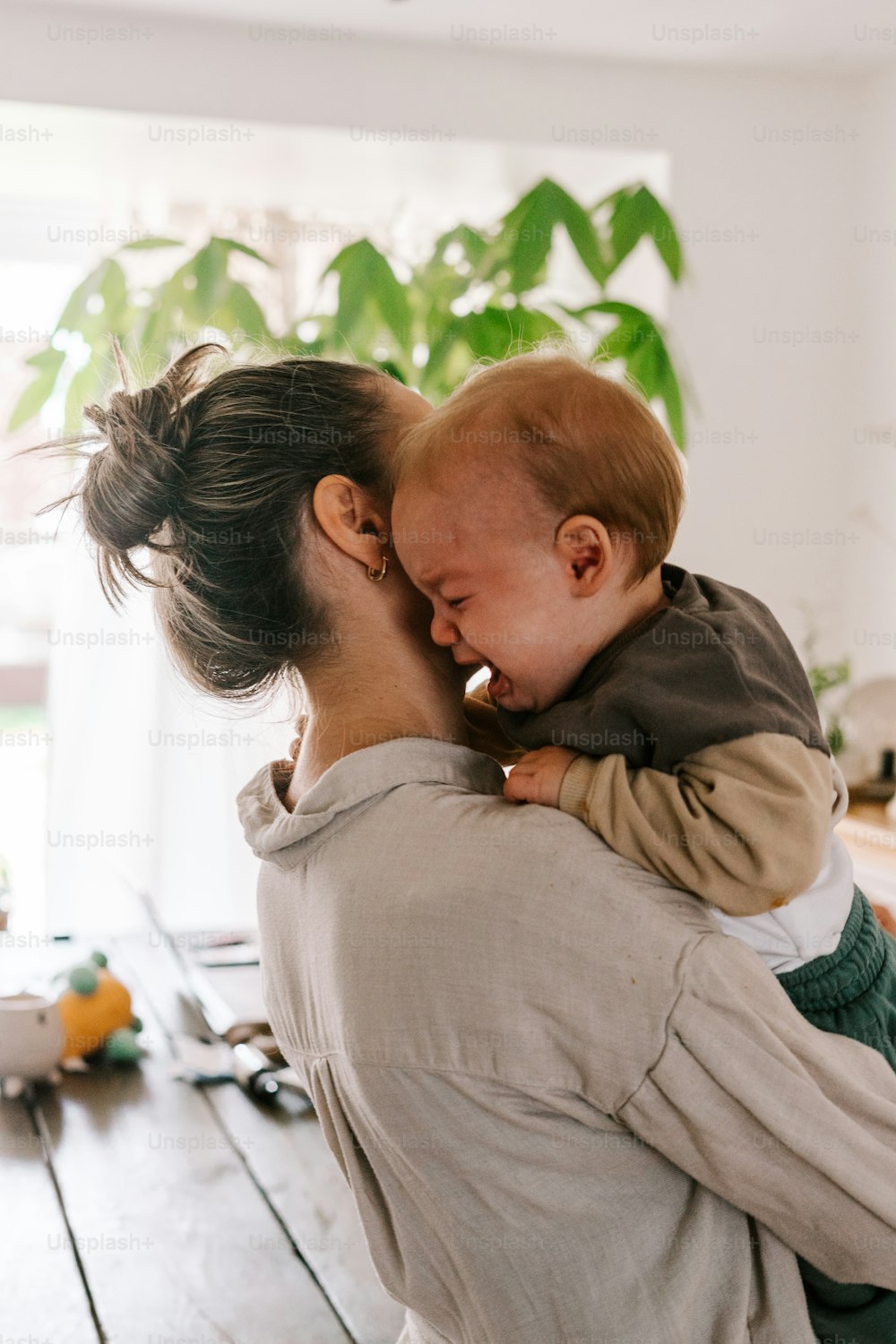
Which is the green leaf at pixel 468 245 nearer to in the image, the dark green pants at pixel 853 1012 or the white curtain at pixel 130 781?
the white curtain at pixel 130 781

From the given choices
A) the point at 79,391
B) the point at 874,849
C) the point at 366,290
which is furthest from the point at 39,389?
the point at 874,849

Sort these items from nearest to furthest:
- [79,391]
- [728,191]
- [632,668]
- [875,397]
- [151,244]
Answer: [632,668], [151,244], [79,391], [728,191], [875,397]

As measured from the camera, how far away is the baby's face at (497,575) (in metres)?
0.96

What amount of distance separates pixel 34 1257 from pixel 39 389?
1610mm

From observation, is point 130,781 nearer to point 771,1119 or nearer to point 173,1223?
point 173,1223

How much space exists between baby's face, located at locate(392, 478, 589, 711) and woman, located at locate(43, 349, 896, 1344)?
8 centimetres

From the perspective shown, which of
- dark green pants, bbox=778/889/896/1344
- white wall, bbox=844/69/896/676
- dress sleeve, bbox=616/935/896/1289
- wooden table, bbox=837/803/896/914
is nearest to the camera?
dress sleeve, bbox=616/935/896/1289

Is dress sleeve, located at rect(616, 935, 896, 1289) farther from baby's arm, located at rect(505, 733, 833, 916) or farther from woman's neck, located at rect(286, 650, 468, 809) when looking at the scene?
woman's neck, located at rect(286, 650, 468, 809)

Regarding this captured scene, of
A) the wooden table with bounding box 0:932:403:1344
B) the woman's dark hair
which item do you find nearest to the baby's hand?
the woman's dark hair

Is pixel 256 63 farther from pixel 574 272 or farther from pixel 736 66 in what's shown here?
pixel 736 66

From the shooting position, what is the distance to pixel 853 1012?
972mm

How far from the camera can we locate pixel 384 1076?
90 cm

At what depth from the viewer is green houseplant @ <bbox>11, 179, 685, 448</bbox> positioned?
248 cm

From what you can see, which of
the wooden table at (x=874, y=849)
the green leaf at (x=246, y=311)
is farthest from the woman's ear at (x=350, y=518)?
the wooden table at (x=874, y=849)
